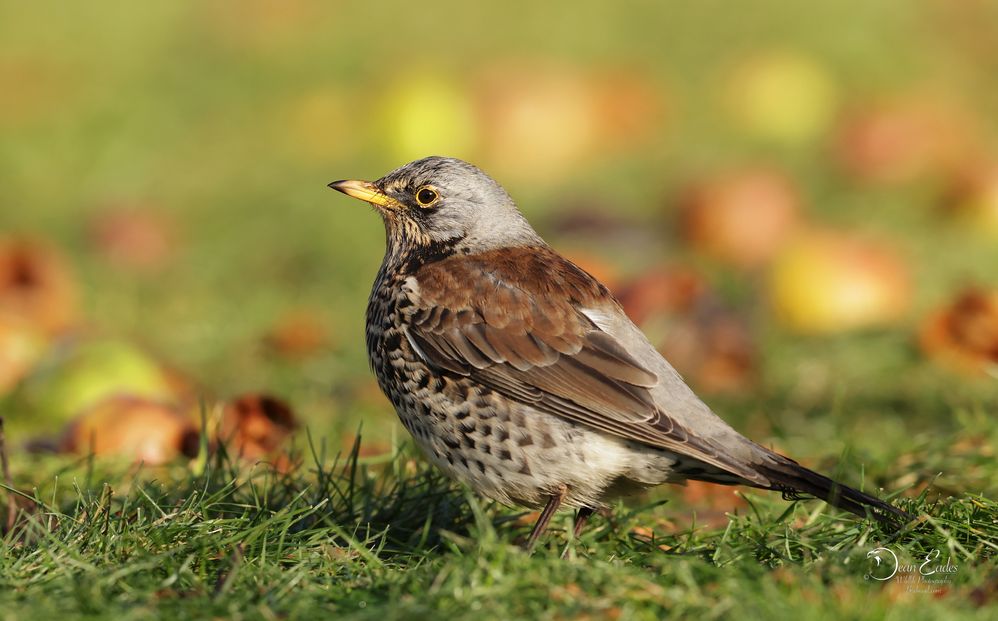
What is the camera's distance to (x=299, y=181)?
13.6 metres

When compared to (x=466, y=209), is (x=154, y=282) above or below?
below

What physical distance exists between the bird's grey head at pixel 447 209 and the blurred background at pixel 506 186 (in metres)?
1.13

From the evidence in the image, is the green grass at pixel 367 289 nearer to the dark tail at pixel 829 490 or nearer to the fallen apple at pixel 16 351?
the dark tail at pixel 829 490

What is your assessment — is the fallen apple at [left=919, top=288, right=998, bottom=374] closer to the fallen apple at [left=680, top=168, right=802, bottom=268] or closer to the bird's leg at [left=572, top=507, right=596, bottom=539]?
the fallen apple at [left=680, top=168, right=802, bottom=268]

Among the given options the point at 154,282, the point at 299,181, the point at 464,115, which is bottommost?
the point at 154,282

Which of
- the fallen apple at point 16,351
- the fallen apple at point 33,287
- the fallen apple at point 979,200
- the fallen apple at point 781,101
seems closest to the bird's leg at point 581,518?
the fallen apple at point 16,351

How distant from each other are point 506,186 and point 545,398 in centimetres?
852

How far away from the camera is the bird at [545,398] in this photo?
4840 mm

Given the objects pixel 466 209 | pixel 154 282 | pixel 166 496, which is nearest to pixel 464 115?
pixel 154 282

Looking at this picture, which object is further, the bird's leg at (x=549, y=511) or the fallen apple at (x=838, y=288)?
the fallen apple at (x=838, y=288)

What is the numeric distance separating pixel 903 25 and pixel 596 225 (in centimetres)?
716

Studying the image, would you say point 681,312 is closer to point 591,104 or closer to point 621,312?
point 621,312

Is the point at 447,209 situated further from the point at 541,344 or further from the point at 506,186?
the point at 506,186

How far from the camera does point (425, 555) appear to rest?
4.75 metres
